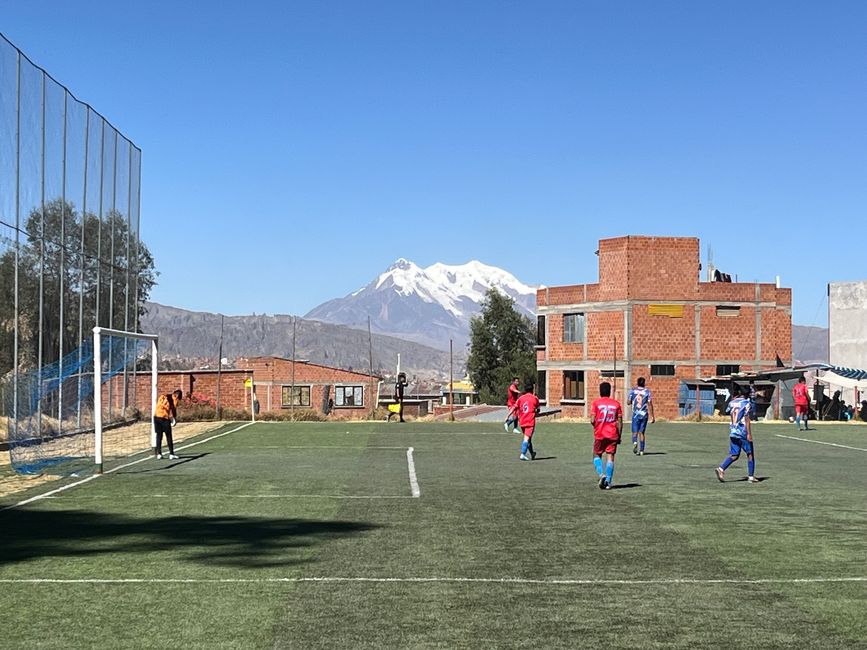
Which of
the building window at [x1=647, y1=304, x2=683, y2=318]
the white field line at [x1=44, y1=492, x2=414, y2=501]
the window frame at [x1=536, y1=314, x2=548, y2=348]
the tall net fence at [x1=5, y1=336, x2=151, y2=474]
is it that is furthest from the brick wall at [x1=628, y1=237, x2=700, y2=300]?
the white field line at [x1=44, y1=492, x2=414, y2=501]

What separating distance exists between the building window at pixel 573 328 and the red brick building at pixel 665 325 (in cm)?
13

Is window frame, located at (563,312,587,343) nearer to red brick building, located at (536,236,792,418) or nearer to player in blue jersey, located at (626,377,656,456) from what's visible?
red brick building, located at (536,236,792,418)

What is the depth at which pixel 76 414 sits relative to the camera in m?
32.2

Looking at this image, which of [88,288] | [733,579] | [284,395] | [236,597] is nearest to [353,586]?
[236,597]

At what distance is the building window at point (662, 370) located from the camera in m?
71.2

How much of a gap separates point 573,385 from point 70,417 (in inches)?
1829

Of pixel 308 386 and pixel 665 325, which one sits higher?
pixel 665 325

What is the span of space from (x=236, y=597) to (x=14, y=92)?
81.1 feet

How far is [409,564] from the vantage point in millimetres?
11617

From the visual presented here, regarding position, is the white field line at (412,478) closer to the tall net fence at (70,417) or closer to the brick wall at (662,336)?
the tall net fence at (70,417)

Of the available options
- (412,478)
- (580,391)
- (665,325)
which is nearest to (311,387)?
(580,391)

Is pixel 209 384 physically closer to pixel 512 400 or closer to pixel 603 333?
pixel 603 333

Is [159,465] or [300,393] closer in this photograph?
[159,465]

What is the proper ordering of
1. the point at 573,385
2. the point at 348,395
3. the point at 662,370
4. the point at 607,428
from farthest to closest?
1. the point at 348,395
2. the point at 573,385
3. the point at 662,370
4. the point at 607,428
